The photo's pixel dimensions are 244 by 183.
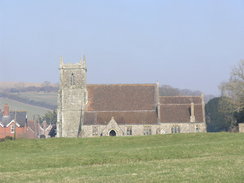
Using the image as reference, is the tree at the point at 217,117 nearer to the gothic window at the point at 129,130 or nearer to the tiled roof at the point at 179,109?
the tiled roof at the point at 179,109

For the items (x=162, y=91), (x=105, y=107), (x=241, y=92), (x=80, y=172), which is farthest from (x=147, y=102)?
(x=162, y=91)

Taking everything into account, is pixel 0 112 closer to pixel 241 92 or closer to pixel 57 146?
pixel 241 92

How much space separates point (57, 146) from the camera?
42.4 m

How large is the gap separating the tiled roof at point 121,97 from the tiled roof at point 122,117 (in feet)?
2.77

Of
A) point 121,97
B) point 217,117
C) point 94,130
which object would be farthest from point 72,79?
point 217,117

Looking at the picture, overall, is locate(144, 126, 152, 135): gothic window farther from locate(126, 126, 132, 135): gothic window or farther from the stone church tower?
the stone church tower

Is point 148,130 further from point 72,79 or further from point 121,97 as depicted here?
point 72,79

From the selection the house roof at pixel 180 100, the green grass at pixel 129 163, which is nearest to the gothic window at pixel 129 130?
the house roof at pixel 180 100

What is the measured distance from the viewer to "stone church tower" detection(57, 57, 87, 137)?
7738 centimetres

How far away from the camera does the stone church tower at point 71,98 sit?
77375mm

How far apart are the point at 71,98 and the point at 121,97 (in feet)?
25.9

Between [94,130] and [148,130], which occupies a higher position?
[94,130]

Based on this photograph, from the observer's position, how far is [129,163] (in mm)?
24844

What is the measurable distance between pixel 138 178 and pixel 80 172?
13.5ft
